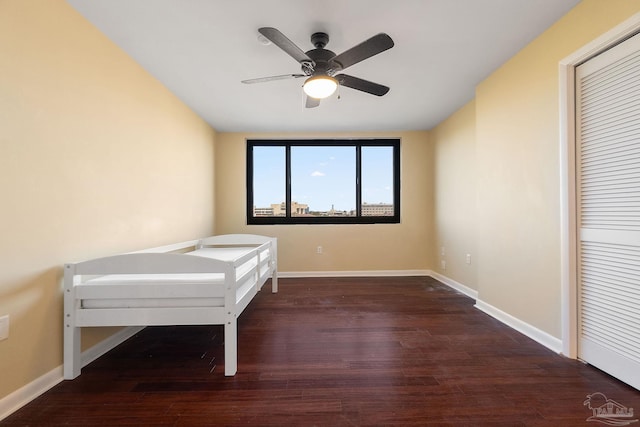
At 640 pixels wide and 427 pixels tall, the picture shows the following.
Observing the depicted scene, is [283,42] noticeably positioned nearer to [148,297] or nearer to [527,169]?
[148,297]

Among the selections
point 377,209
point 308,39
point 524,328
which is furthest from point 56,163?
point 377,209

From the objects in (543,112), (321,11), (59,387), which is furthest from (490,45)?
(59,387)

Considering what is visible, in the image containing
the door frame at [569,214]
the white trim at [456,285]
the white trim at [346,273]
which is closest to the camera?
the door frame at [569,214]

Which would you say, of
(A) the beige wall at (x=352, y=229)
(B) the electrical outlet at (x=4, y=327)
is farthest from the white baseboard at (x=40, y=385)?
(A) the beige wall at (x=352, y=229)

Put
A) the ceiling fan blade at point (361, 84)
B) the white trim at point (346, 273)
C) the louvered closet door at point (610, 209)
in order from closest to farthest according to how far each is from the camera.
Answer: the louvered closet door at point (610, 209) → the ceiling fan blade at point (361, 84) → the white trim at point (346, 273)

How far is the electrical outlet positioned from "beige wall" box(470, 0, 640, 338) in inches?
121

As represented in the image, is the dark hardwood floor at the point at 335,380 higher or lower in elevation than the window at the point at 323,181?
lower

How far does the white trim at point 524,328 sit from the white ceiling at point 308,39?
2089mm

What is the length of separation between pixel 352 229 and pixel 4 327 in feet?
11.6

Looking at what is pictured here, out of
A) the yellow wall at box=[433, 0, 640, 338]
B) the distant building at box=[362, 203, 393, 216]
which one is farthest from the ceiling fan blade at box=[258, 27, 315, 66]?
the distant building at box=[362, 203, 393, 216]

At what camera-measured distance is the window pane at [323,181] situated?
430cm

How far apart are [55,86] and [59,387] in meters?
1.63

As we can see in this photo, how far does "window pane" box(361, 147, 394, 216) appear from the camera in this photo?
4.30 meters

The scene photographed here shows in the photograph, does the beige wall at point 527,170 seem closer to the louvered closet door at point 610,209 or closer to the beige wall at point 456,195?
the louvered closet door at point 610,209
